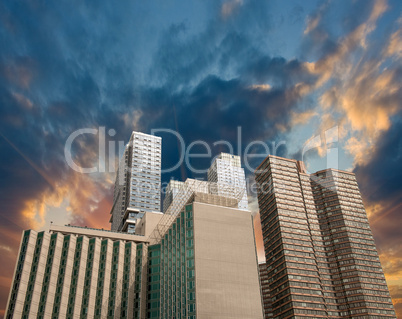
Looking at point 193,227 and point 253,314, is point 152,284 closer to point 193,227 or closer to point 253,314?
point 193,227

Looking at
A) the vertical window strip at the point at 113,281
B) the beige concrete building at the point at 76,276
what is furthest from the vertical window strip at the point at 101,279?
the vertical window strip at the point at 113,281

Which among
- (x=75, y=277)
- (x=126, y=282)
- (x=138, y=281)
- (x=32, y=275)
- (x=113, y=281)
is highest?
(x=75, y=277)

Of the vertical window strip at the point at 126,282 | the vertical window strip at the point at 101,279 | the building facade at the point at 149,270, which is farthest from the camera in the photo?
the vertical window strip at the point at 126,282

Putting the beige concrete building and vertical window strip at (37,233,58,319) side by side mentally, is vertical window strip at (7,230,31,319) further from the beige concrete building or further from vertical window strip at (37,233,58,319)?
vertical window strip at (37,233,58,319)

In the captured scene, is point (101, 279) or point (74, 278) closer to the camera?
point (74, 278)

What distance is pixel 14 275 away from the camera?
13162 centimetres

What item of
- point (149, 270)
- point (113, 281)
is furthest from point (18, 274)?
point (149, 270)

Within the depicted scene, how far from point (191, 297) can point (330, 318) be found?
4987 inches

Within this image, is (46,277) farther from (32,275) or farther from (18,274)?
(18,274)

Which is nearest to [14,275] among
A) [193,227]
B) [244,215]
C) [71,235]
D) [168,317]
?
[71,235]

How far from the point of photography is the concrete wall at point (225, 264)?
335 ft

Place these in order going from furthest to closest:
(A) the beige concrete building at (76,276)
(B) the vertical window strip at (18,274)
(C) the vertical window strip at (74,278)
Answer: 1. (C) the vertical window strip at (74,278)
2. (A) the beige concrete building at (76,276)
3. (B) the vertical window strip at (18,274)

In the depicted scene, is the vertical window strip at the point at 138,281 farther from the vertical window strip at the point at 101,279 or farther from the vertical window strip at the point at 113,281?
the vertical window strip at the point at 101,279

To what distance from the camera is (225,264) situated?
10938 centimetres
